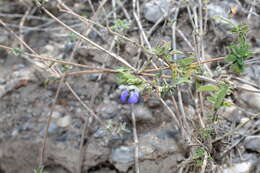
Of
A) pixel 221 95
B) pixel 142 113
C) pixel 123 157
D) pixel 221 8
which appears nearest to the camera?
pixel 221 95

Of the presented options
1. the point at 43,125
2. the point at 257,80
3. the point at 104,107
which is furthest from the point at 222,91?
the point at 43,125

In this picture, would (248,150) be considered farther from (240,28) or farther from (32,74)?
(32,74)

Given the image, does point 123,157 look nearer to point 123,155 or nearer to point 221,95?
point 123,155

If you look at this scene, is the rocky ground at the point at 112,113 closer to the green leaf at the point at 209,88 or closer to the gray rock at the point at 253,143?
the gray rock at the point at 253,143

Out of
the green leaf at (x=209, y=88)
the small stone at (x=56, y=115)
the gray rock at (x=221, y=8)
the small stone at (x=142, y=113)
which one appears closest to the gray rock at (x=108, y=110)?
the small stone at (x=142, y=113)

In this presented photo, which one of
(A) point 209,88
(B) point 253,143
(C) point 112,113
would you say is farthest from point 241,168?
(C) point 112,113

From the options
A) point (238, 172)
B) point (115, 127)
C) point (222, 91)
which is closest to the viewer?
point (222, 91)
